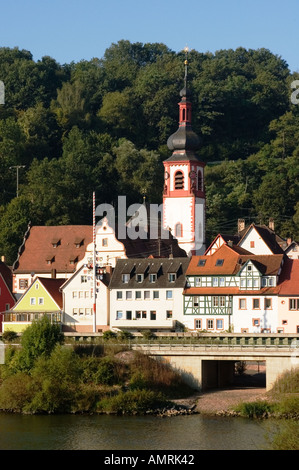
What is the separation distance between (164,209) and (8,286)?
19.7m

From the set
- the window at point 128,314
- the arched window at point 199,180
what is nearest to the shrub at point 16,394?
the window at point 128,314

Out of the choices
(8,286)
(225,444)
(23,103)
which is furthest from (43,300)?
(23,103)

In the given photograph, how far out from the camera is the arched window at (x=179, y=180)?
369ft

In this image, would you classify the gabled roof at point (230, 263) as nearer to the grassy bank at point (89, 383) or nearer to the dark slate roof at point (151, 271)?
the dark slate roof at point (151, 271)

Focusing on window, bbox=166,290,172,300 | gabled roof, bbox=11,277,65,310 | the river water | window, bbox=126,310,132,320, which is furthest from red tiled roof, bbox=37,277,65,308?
the river water

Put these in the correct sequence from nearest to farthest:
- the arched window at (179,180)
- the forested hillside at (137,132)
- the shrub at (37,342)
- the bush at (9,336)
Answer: the shrub at (37,342) → the bush at (9,336) → the arched window at (179,180) → the forested hillside at (137,132)

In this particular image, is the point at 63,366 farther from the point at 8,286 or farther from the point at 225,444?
the point at 8,286

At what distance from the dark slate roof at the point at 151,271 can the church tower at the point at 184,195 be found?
66.2ft

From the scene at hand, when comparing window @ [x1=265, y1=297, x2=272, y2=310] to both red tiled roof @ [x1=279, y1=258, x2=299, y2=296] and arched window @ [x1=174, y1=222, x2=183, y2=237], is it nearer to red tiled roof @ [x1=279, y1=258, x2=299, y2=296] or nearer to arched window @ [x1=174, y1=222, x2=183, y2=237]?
red tiled roof @ [x1=279, y1=258, x2=299, y2=296]

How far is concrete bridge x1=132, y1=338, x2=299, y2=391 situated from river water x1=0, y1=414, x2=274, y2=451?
6.62m

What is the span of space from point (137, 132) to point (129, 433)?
93834 mm

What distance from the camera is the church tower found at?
110125 mm

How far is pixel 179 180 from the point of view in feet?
370
